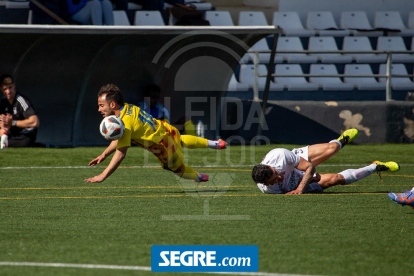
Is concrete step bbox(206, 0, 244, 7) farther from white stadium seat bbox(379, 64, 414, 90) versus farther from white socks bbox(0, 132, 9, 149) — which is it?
white socks bbox(0, 132, 9, 149)

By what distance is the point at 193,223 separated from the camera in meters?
5.30

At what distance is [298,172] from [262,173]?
790 mm

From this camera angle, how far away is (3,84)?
11.2m

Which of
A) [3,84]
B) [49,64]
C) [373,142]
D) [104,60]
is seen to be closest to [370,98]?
[373,142]

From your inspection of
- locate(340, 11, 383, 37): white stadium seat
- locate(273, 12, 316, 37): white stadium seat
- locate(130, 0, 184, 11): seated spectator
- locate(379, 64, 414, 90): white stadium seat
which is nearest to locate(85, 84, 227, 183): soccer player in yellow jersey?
locate(130, 0, 184, 11): seated spectator

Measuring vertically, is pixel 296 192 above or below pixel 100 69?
below

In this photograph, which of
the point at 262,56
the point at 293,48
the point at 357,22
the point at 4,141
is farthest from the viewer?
the point at 357,22

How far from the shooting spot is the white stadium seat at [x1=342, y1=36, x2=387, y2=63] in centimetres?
1867

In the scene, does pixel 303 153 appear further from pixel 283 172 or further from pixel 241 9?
pixel 241 9

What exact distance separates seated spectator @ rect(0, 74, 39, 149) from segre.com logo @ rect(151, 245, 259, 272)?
7.79 metres

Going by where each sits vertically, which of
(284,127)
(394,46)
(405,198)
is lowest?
(405,198)

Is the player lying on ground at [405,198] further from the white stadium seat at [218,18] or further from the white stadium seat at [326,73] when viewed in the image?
the white stadium seat at [218,18]

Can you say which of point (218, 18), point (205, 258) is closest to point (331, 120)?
point (218, 18)

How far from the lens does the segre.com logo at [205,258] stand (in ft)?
12.8
